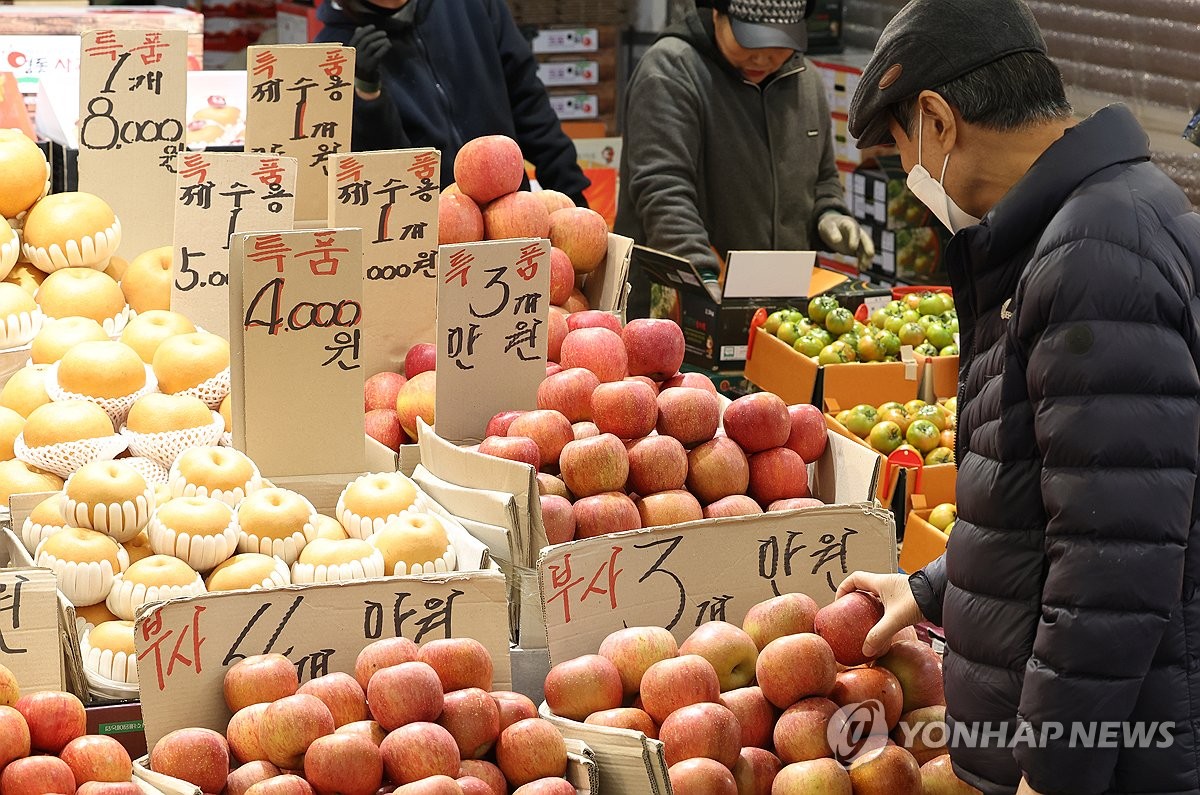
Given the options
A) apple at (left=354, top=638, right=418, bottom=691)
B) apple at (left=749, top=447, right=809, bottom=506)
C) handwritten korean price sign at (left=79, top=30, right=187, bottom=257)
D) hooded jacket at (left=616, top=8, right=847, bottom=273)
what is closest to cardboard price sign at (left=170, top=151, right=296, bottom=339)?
handwritten korean price sign at (left=79, top=30, right=187, bottom=257)

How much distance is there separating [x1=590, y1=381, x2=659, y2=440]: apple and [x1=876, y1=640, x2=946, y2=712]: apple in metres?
0.57

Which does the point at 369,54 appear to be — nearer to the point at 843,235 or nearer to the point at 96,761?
the point at 843,235

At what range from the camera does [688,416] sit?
225 cm

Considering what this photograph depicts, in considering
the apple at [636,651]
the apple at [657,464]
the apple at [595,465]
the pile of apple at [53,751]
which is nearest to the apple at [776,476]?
the apple at [657,464]

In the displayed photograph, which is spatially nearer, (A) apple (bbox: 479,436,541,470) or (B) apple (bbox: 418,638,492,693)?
(B) apple (bbox: 418,638,492,693)

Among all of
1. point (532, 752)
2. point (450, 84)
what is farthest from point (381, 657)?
point (450, 84)

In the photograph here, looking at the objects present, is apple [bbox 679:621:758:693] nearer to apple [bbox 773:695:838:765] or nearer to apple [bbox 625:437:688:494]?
apple [bbox 773:695:838:765]

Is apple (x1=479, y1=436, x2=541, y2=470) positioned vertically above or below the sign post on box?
below

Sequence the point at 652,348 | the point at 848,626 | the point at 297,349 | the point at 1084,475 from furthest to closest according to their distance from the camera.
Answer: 1. the point at 652,348
2. the point at 297,349
3. the point at 848,626
4. the point at 1084,475

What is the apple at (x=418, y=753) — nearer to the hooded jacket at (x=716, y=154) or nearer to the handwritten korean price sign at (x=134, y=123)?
the handwritten korean price sign at (x=134, y=123)

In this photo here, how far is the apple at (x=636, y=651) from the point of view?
180 cm

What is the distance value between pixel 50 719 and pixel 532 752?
0.56 metres

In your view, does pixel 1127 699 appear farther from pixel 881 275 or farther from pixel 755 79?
pixel 881 275

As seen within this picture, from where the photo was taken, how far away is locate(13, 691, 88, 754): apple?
1.56 meters
